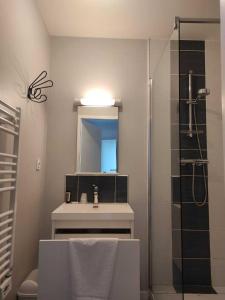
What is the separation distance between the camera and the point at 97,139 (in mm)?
2631

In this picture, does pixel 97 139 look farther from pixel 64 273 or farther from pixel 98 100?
pixel 64 273

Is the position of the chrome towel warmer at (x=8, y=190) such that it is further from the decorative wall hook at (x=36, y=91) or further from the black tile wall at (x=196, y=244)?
the black tile wall at (x=196, y=244)

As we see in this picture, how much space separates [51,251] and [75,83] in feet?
5.96

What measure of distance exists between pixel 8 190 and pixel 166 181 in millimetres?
1177

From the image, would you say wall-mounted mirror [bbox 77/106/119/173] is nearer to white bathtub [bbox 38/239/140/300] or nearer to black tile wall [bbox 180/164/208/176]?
black tile wall [bbox 180/164/208/176]

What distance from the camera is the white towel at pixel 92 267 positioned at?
1.37 m

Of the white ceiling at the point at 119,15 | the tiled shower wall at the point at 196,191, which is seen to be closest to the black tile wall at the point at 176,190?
the tiled shower wall at the point at 196,191

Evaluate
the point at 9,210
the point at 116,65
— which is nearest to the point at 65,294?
the point at 9,210

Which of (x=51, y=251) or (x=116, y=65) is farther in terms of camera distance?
(x=116, y=65)

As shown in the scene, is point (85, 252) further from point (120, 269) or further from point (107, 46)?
point (107, 46)

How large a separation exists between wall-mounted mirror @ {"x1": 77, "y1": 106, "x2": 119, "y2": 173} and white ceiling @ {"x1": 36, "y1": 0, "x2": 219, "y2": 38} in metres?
0.79

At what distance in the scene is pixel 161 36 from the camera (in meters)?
2.64

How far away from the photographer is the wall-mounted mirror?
8.55 ft

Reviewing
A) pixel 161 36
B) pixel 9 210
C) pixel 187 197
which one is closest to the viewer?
pixel 9 210
